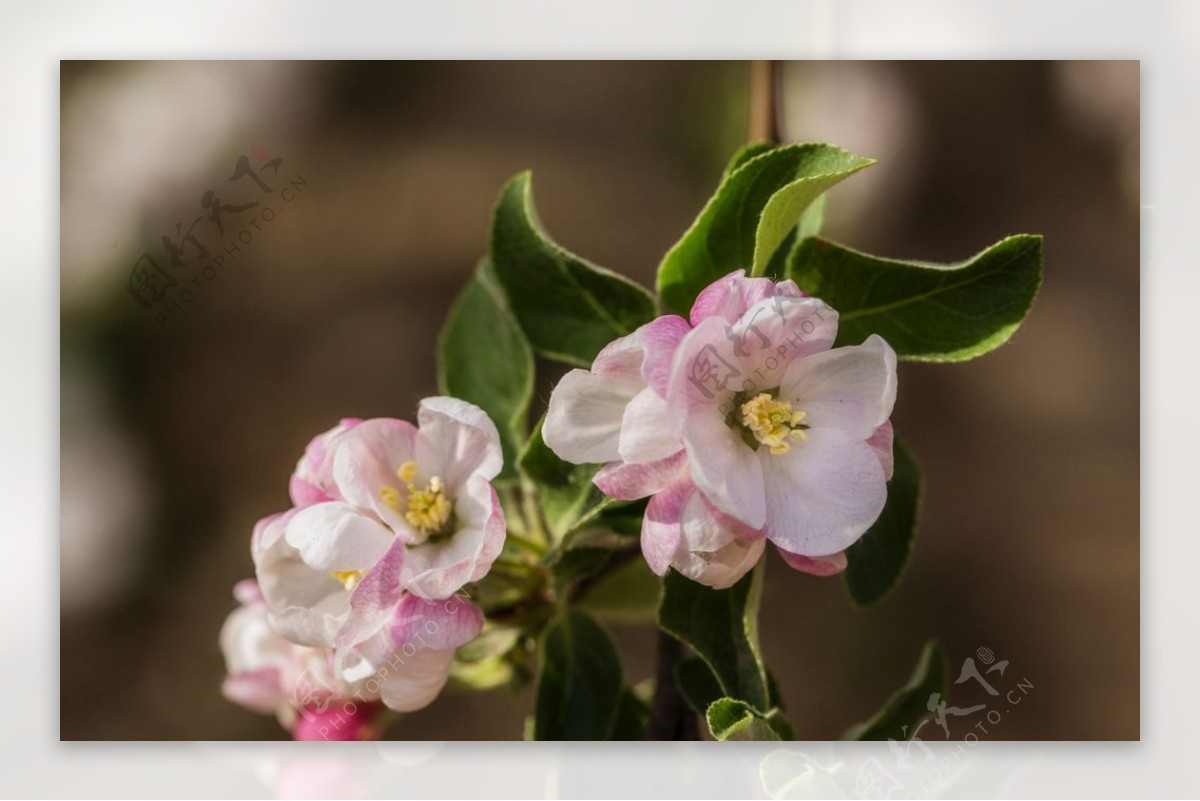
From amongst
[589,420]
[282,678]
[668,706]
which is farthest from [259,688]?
[589,420]

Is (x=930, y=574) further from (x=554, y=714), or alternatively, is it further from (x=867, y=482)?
(x=867, y=482)

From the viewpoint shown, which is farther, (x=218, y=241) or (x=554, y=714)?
(x=218, y=241)

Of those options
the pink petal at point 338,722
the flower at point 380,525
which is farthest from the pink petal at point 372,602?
the pink petal at point 338,722

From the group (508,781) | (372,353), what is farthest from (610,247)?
(508,781)

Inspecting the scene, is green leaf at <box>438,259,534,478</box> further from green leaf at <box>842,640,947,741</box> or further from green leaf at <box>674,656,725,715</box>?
green leaf at <box>842,640,947,741</box>

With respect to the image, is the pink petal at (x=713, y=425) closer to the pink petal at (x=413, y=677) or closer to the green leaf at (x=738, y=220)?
the green leaf at (x=738, y=220)

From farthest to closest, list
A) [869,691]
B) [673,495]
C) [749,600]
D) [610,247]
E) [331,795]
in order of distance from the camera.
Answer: [610,247] → [869,691] → [331,795] → [749,600] → [673,495]
